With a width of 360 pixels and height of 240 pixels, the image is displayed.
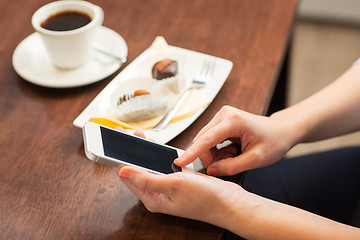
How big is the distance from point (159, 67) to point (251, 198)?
33 centimetres

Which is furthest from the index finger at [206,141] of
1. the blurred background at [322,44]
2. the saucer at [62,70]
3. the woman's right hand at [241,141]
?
the blurred background at [322,44]

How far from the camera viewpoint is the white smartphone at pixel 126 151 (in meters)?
0.54

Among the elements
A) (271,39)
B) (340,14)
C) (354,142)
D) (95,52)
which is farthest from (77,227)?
(340,14)

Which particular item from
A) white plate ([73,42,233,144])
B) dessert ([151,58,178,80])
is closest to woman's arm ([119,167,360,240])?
white plate ([73,42,233,144])

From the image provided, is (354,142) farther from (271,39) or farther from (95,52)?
(95,52)

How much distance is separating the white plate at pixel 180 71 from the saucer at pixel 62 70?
44 mm

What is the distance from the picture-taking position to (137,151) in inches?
22.7

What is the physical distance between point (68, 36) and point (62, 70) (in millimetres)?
97

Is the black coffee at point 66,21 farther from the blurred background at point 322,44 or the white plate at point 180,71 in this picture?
the blurred background at point 322,44

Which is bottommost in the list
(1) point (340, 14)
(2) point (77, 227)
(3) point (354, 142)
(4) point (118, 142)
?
(3) point (354, 142)

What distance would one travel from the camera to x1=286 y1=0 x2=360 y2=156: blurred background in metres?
2.02

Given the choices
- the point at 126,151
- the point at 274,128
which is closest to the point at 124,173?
the point at 126,151

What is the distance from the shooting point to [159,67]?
784mm

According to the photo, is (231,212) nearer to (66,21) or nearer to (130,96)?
(130,96)
